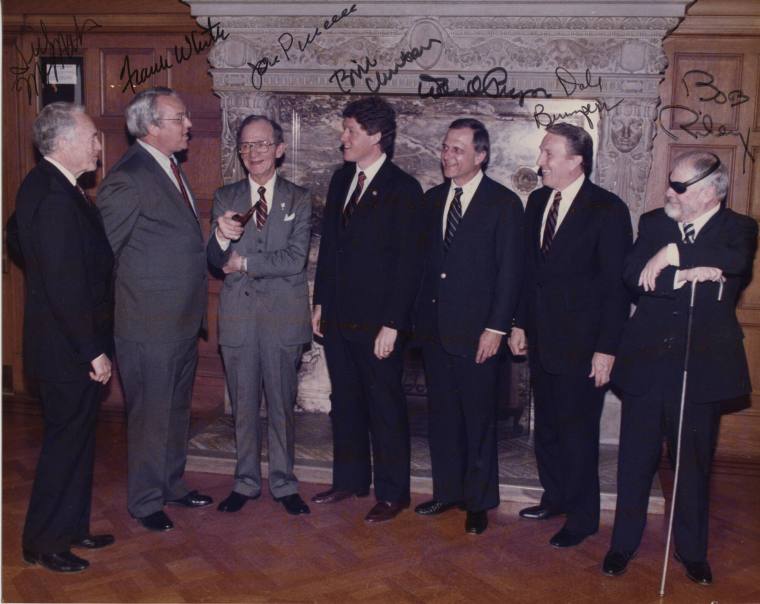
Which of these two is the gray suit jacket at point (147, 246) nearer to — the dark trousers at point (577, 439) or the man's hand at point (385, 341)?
the man's hand at point (385, 341)

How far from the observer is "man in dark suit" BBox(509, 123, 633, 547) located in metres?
3.29

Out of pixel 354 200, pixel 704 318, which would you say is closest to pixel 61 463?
pixel 354 200

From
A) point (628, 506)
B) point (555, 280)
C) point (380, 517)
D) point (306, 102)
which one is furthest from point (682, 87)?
point (380, 517)

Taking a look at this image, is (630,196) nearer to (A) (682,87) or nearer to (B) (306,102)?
(A) (682,87)

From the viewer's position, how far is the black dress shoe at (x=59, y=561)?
10.1 feet

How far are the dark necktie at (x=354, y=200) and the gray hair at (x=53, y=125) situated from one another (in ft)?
3.70

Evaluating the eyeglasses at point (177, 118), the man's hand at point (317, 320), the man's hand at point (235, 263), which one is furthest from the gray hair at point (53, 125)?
the man's hand at point (317, 320)

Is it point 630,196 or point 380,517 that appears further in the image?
point 630,196

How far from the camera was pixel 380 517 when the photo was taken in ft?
11.8

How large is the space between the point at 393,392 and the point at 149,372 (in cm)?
101

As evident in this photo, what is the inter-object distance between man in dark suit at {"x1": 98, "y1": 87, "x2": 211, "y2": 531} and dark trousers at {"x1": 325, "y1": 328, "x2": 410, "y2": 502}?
64cm
